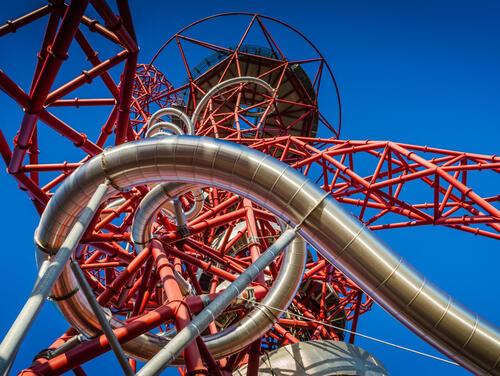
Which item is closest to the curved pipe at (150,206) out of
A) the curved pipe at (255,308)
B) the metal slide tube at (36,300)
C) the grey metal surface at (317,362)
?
the curved pipe at (255,308)

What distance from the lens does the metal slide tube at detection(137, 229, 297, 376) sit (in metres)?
5.68

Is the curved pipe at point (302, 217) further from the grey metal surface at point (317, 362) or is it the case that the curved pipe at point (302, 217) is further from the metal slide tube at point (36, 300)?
the grey metal surface at point (317, 362)

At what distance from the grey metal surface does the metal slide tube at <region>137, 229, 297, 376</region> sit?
5601mm

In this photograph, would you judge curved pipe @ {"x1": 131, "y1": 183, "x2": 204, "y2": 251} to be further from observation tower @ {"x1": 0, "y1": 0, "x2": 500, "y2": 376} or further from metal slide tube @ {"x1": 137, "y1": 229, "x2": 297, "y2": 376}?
metal slide tube @ {"x1": 137, "y1": 229, "x2": 297, "y2": 376}

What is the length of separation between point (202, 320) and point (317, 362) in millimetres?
6528

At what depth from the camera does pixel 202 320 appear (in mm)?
6172

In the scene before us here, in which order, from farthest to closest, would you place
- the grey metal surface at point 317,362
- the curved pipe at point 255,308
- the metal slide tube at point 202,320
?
the grey metal surface at point 317,362 → the curved pipe at point 255,308 → the metal slide tube at point 202,320

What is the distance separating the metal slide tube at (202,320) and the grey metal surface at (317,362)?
5.60 m

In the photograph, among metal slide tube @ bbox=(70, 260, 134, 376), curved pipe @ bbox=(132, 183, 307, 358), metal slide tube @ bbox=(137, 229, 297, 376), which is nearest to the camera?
metal slide tube @ bbox=(137, 229, 297, 376)

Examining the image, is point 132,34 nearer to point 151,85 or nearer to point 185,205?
point 185,205

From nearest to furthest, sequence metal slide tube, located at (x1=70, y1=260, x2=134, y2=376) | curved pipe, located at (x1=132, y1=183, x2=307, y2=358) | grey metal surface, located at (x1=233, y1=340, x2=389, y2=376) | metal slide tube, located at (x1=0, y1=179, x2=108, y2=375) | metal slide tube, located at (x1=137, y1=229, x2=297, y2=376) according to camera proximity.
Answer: metal slide tube, located at (x1=0, y1=179, x2=108, y2=375) → metal slide tube, located at (x1=137, y1=229, x2=297, y2=376) → metal slide tube, located at (x1=70, y1=260, x2=134, y2=376) → curved pipe, located at (x1=132, y1=183, x2=307, y2=358) → grey metal surface, located at (x1=233, y1=340, x2=389, y2=376)

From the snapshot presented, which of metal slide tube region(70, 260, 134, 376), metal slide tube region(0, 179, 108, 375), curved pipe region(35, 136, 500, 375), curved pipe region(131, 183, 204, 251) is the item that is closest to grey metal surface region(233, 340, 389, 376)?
curved pipe region(131, 183, 204, 251)

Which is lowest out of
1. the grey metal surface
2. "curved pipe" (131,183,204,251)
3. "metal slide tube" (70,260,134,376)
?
the grey metal surface

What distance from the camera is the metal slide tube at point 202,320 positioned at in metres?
5.68
